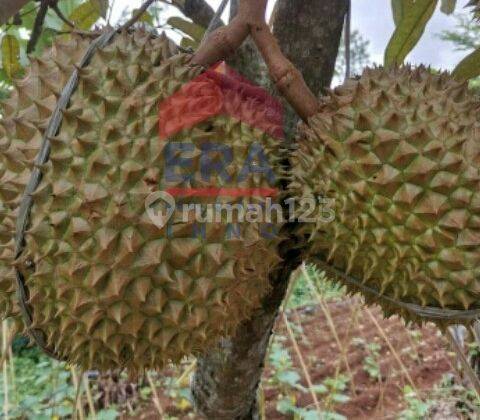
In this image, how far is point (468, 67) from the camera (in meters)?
1.02

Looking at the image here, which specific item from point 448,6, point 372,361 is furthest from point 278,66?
point 372,361

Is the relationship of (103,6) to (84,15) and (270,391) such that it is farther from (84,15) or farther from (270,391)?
(270,391)

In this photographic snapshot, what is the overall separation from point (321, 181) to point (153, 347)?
359 mm

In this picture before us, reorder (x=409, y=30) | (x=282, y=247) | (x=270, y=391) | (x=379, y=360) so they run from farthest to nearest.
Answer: (x=379, y=360) → (x=270, y=391) → (x=409, y=30) → (x=282, y=247)

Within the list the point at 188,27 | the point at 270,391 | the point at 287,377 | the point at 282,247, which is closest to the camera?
the point at 282,247

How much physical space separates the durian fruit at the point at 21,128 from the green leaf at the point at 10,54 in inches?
20.1

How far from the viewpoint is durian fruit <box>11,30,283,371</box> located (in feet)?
2.49

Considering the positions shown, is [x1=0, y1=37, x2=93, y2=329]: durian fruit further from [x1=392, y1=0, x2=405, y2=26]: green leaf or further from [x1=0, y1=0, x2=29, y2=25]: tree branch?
[x1=392, y1=0, x2=405, y2=26]: green leaf

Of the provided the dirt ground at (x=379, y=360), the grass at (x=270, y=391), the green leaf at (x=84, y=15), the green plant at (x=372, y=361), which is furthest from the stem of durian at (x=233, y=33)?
the green plant at (x=372, y=361)

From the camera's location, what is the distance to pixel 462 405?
261 cm

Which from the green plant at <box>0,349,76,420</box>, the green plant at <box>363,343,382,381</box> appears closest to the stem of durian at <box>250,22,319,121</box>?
the green plant at <box>0,349,76,420</box>

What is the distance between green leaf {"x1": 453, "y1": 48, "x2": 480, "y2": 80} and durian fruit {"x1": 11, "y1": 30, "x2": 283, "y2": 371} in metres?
0.45

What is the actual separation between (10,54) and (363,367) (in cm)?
291

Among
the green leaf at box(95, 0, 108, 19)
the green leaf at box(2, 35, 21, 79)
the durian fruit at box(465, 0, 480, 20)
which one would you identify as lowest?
the green leaf at box(2, 35, 21, 79)
